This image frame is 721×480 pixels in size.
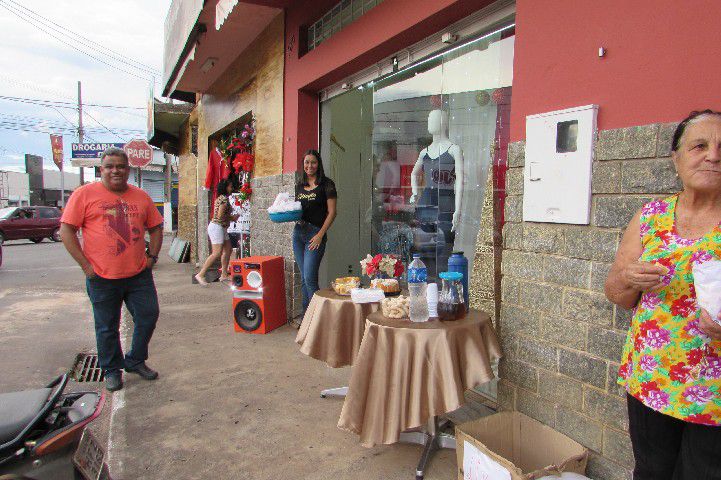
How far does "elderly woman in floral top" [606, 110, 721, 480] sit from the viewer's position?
5.35 feet

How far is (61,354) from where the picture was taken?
16.6 feet

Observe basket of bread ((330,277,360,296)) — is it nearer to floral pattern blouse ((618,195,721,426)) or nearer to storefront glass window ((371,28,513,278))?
storefront glass window ((371,28,513,278))

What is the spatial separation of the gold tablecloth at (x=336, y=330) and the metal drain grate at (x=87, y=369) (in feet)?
7.66

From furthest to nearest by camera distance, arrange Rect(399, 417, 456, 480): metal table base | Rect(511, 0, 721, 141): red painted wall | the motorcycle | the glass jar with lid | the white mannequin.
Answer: the white mannequin
Rect(399, 417, 456, 480): metal table base
the glass jar with lid
Rect(511, 0, 721, 141): red painted wall
the motorcycle

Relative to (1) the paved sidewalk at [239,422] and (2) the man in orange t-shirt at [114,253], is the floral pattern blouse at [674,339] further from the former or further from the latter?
(2) the man in orange t-shirt at [114,253]

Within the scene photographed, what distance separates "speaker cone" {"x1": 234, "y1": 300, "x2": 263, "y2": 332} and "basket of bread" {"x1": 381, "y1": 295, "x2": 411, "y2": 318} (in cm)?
308

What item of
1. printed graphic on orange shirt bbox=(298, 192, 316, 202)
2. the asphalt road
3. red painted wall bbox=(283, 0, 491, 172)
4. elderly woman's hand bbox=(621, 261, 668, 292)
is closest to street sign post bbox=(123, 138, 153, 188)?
the asphalt road

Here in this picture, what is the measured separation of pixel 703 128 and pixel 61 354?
580 centimetres

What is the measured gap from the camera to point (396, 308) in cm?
283

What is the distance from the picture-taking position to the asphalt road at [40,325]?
4.58m

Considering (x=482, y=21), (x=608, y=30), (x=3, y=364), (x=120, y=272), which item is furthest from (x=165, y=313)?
(x=608, y=30)

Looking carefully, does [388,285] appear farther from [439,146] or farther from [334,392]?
[439,146]

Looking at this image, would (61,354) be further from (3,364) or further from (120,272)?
(120,272)

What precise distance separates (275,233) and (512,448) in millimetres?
4476
